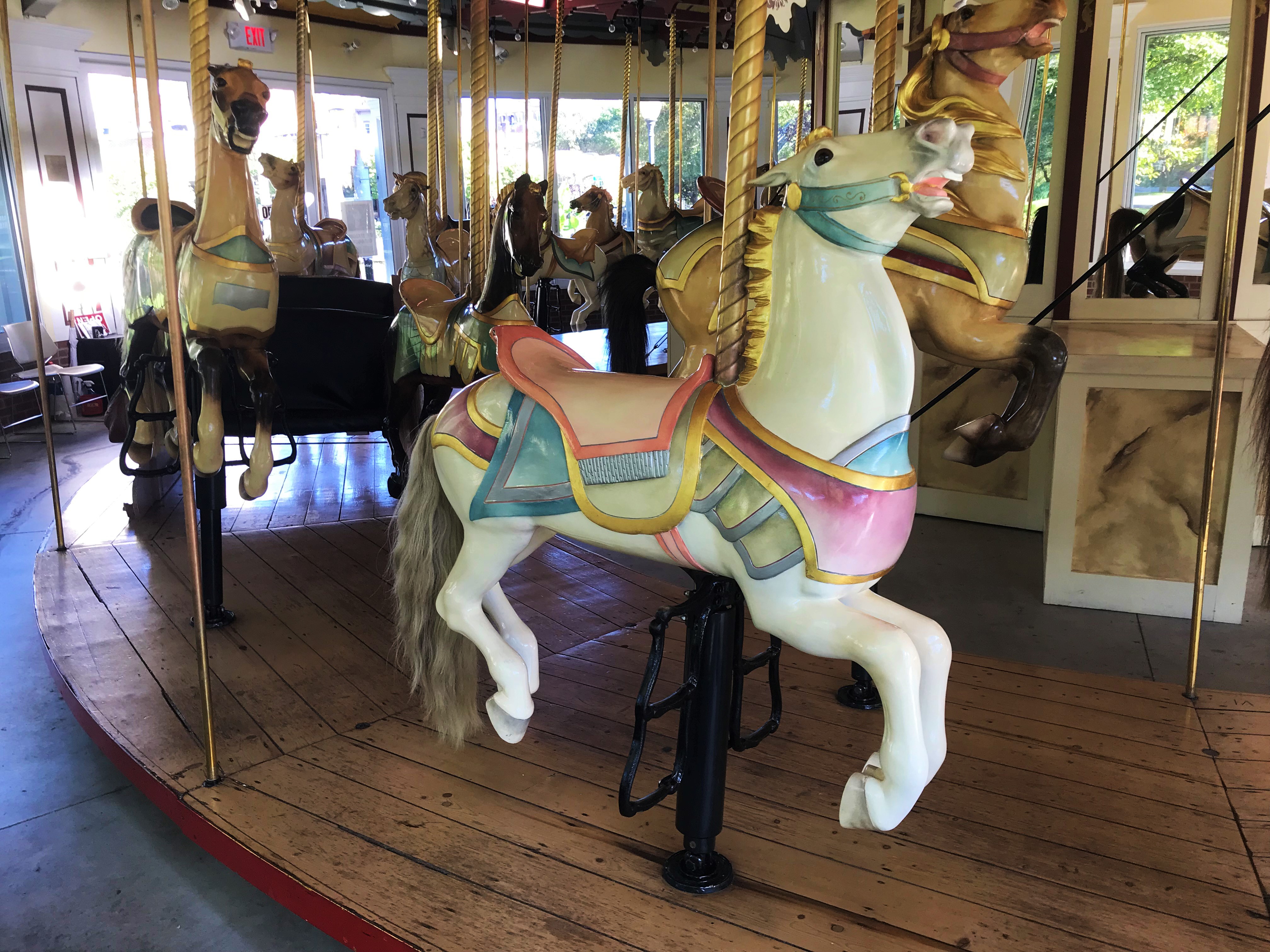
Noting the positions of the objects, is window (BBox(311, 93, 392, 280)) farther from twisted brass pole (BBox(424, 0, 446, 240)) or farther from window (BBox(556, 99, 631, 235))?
twisted brass pole (BBox(424, 0, 446, 240))

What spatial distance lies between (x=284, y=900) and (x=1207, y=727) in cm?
209

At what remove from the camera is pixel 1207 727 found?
214 cm

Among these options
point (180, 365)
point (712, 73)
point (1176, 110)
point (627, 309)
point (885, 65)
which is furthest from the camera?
point (1176, 110)

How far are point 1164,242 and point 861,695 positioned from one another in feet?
10.6

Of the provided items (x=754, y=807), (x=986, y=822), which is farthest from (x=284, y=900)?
(x=986, y=822)

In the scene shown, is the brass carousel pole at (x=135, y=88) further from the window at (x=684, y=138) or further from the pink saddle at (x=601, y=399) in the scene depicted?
the window at (x=684, y=138)

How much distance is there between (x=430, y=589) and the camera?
1895 millimetres

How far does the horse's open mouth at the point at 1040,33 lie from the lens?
6.79ft

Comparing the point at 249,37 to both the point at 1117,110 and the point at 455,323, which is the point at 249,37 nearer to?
the point at 455,323

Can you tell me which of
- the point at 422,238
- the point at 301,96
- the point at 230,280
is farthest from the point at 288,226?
the point at 230,280

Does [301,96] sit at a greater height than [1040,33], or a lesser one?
greater

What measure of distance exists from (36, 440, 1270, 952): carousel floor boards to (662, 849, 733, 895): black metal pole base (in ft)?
0.08

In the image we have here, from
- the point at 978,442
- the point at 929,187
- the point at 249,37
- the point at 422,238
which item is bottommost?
the point at 978,442

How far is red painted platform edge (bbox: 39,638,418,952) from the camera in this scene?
150 cm
